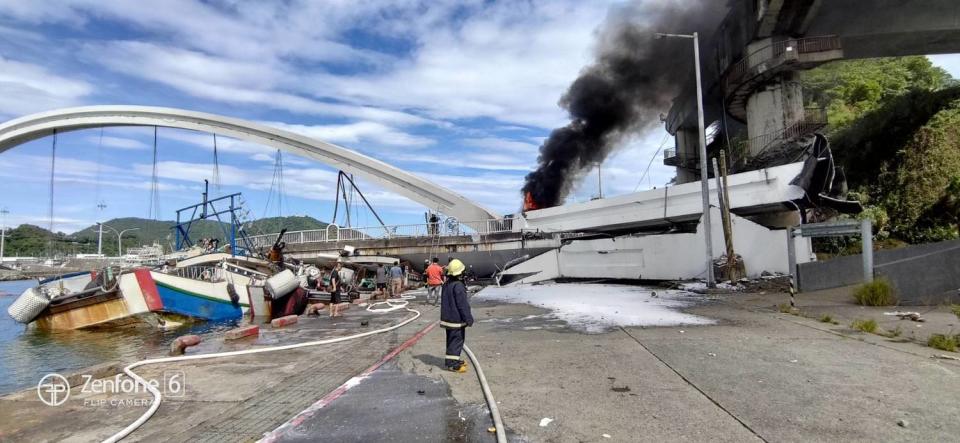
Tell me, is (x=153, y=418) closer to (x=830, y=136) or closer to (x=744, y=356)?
(x=744, y=356)

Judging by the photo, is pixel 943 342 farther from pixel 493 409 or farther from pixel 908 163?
pixel 908 163

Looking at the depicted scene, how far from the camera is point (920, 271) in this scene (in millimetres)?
11406

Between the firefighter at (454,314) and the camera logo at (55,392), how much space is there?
175 inches

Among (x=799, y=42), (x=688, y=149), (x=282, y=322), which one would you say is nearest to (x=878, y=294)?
(x=282, y=322)

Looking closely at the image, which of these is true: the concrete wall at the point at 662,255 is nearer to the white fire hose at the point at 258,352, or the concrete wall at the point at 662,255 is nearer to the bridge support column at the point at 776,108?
the bridge support column at the point at 776,108

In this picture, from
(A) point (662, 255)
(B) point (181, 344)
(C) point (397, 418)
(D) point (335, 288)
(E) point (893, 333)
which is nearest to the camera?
(C) point (397, 418)

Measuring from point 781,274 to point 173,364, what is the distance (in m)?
18.4

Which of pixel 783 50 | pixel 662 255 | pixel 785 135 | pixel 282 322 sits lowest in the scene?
pixel 282 322

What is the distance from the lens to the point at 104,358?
13.5 metres

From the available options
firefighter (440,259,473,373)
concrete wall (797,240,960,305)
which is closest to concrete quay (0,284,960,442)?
firefighter (440,259,473,373)

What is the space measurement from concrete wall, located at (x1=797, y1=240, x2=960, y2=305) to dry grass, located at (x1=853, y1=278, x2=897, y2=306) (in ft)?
Result: 1.63

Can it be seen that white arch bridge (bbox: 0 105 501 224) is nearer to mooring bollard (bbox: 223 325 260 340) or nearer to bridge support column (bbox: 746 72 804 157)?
bridge support column (bbox: 746 72 804 157)

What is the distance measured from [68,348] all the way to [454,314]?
50.8ft

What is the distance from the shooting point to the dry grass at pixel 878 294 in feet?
36.4
